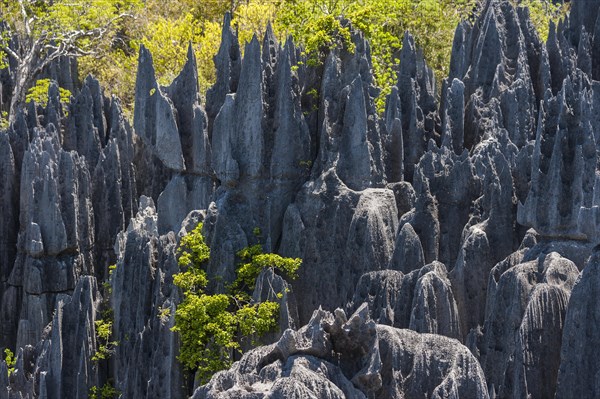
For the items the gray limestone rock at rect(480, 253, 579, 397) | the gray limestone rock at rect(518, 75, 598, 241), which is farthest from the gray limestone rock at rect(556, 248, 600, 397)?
the gray limestone rock at rect(518, 75, 598, 241)

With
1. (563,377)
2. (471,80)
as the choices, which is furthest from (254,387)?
(471,80)

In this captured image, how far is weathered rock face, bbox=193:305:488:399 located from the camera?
64.7 ft

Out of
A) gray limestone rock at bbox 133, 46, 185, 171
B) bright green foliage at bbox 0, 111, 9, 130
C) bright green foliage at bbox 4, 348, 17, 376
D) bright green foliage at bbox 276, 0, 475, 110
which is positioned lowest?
bright green foliage at bbox 4, 348, 17, 376

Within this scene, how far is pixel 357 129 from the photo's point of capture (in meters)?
34.6

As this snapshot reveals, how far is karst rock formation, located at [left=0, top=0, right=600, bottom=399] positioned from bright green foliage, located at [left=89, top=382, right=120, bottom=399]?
0.72 ft

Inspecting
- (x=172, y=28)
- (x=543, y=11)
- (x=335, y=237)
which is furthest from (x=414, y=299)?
(x=543, y=11)

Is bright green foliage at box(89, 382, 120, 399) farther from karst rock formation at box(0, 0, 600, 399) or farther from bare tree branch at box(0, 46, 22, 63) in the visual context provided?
bare tree branch at box(0, 46, 22, 63)

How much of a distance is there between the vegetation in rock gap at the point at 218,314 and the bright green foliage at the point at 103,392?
2832 mm

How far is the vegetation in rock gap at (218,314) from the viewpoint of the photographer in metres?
33.0

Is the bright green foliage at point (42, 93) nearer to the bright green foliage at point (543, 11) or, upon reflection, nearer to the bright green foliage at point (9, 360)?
the bright green foliage at point (9, 360)

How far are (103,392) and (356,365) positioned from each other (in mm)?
16405

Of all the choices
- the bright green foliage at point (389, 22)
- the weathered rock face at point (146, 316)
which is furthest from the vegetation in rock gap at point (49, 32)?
the weathered rock face at point (146, 316)

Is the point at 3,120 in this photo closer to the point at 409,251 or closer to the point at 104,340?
the point at 104,340

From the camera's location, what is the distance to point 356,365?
20.2 meters
